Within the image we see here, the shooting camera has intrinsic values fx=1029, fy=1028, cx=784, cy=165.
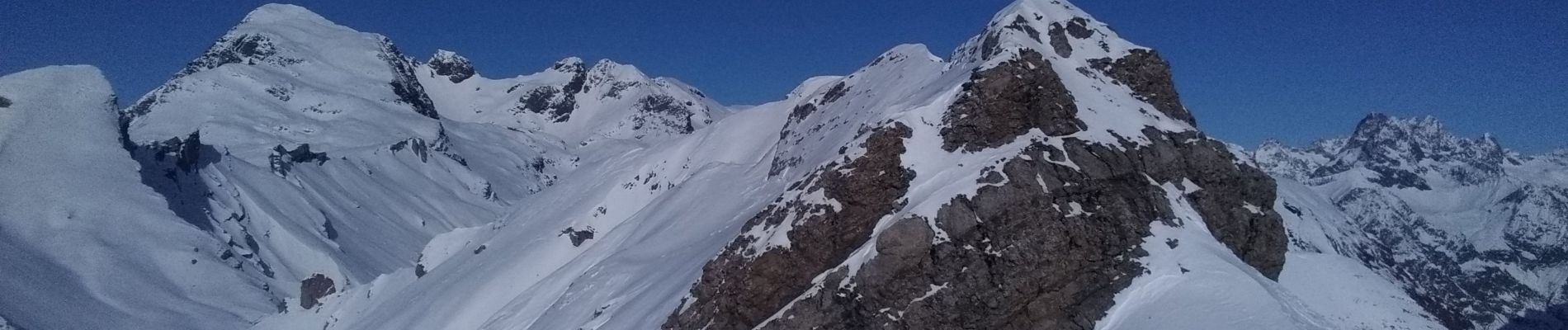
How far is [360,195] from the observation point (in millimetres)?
157375

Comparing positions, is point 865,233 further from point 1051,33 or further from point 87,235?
point 87,235

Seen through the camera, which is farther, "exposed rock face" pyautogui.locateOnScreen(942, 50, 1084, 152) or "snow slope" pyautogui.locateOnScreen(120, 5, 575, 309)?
"snow slope" pyautogui.locateOnScreen(120, 5, 575, 309)

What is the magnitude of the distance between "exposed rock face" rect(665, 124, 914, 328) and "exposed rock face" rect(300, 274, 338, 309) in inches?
2303

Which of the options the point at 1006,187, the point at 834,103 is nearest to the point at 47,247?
the point at 834,103

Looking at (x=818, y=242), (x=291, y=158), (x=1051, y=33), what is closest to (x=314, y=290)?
(x=818, y=242)

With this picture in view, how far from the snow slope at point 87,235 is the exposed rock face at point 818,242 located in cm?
7171

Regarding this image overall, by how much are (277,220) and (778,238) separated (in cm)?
11784

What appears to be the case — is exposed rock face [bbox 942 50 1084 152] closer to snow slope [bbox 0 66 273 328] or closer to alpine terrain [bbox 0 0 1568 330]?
alpine terrain [bbox 0 0 1568 330]

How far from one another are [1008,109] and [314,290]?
6846 cm

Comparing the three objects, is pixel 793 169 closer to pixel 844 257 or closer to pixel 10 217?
pixel 844 257

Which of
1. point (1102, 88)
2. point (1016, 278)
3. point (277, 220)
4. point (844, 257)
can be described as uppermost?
point (277, 220)

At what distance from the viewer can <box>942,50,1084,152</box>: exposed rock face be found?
125ft

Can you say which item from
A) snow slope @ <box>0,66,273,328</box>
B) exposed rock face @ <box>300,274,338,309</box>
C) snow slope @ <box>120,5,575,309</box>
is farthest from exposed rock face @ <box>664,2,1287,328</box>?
snow slope @ <box>0,66,273,328</box>

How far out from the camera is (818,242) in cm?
3734
